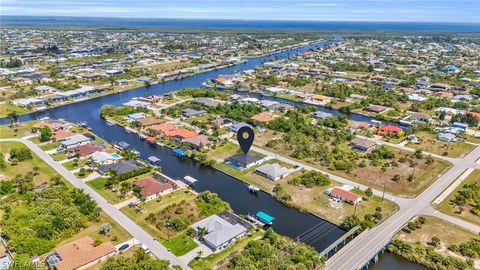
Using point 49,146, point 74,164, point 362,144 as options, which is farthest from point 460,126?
point 49,146

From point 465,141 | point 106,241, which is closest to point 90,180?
point 106,241

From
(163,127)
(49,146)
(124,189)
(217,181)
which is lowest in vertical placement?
(217,181)

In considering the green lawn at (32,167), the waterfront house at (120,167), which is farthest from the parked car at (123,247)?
the green lawn at (32,167)

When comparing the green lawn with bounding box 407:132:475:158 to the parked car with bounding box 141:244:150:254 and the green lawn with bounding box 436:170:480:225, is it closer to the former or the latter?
the green lawn with bounding box 436:170:480:225

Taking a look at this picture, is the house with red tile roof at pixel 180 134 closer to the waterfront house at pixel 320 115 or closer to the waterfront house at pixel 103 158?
the waterfront house at pixel 103 158

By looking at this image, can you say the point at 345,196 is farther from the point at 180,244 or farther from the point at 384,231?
the point at 180,244
